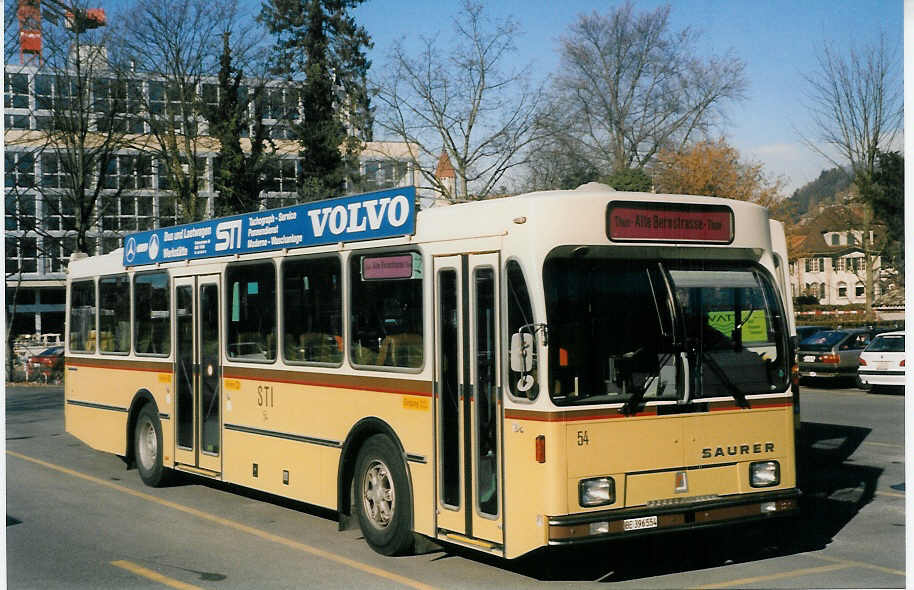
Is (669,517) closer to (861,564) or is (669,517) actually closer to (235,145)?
(861,564)

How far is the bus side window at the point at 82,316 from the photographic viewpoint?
15.1 metres

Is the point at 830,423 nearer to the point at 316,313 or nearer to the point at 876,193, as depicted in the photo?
the point at 316,313

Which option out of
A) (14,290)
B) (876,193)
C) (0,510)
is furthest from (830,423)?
(14,290)

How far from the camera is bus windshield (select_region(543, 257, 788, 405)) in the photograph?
757cm

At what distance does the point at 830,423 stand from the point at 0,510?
13.8 metres

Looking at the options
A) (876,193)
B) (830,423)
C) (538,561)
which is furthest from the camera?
(876,193)

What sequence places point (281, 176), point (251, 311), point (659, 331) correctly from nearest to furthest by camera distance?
1. point (659, 331)
2. point (251, 311)
3. point (281, 176)

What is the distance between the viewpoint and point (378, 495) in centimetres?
921

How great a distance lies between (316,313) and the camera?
33.6ft

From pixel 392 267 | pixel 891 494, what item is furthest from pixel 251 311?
pixel 891 494

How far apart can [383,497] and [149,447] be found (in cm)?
540

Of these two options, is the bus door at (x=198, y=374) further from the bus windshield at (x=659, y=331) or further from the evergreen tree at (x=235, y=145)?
the evergreen tree at (x=235, y=145)

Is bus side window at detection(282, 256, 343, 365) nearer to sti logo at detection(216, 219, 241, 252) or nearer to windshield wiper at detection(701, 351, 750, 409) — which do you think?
sti logo at detection(216, 219, 241, 252)

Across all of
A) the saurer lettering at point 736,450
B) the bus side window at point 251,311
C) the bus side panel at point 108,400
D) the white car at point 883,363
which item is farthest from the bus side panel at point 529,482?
the white car at point 883,363
